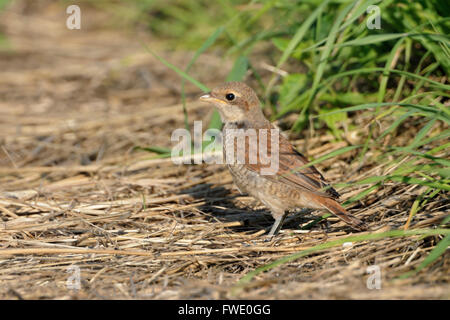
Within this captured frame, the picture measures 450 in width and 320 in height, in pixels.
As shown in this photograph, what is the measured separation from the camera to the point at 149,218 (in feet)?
13.7

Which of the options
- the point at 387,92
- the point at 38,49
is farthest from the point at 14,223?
the point at 38,49

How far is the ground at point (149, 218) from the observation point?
3.06 metres

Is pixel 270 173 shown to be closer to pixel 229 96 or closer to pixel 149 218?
pixel 229 96

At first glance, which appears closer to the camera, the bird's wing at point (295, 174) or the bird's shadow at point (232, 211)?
the bird's wing at point (295, 174)

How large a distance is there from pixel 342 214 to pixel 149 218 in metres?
1.47

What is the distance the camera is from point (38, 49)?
809 centimetres

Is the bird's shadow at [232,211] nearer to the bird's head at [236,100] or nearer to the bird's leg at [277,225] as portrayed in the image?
the bird's leg at [277,225]

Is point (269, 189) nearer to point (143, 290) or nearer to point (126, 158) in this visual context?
point (143, 290)

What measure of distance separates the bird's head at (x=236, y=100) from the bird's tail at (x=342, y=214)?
939mm

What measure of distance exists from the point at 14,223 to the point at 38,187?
0.77 meters

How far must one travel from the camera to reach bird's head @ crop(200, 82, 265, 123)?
13.8ft
